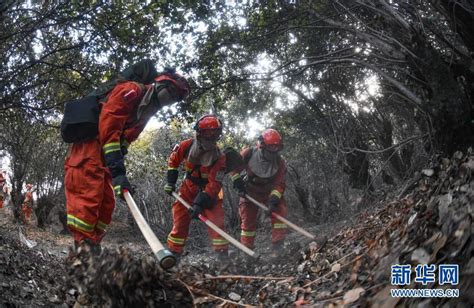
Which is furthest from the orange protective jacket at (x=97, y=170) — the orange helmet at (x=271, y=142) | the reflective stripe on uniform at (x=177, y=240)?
A: the orange helmet at (x=271, y=142)

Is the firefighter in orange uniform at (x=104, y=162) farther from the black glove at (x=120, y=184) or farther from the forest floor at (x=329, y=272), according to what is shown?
the forest floor at (x=329, y=272)

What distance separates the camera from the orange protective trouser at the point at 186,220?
17.6 ft

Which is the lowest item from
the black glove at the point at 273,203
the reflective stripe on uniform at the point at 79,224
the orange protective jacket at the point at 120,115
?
the black glove at the point at 273,203

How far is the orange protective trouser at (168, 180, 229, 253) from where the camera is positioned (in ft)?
17.6

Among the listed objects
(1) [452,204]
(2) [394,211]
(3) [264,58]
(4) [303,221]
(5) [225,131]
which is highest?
(3) [264,58]

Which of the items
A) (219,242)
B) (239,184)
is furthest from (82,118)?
(239,184)

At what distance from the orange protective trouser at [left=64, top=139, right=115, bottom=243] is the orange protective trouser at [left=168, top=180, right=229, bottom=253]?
1.95 m

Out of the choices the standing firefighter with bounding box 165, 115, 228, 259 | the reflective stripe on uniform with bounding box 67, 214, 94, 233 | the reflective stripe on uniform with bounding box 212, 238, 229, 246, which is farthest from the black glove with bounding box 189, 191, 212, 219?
the reflective stripe on uniform with bounding box 67, 214, 94, 233

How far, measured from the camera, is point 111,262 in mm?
2553

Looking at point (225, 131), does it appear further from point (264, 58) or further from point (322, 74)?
point (322, 74)

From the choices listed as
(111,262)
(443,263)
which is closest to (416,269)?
(443,263)

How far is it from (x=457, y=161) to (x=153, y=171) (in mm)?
8616

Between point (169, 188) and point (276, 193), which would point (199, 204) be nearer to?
point (169, 188)

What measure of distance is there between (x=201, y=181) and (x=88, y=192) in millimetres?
2606
